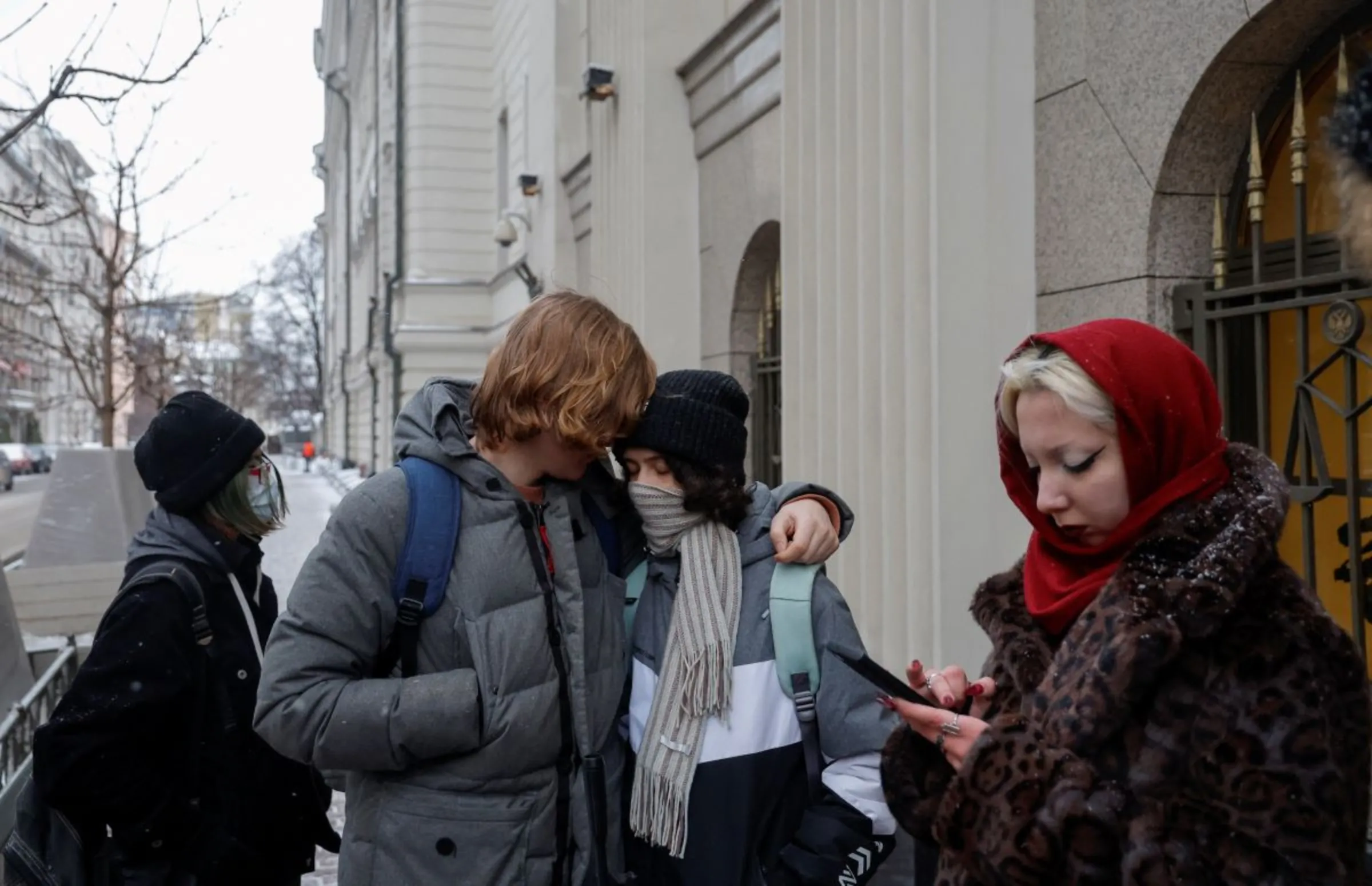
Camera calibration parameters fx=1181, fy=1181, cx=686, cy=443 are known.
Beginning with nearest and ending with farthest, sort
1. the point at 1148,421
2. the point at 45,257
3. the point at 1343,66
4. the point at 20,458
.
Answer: the point at 1148,421
the point at 1343,66
the point at 45,257
the point at 20,458

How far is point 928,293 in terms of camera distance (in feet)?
14.9

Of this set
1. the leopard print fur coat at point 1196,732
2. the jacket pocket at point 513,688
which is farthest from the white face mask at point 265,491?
the leopard print fur coat at point 1196,732

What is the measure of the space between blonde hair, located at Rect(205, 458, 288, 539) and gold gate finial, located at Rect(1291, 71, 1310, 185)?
9.67 feet

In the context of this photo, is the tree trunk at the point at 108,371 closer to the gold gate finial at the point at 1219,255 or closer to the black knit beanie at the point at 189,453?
the black knit beanie at the point at 189,453

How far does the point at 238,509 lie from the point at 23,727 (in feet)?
7.03

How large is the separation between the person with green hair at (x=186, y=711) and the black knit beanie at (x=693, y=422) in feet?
4.09

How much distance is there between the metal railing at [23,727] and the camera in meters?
4.04

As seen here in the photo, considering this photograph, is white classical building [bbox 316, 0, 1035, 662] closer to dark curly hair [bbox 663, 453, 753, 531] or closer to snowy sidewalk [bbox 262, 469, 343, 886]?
dark curly hair [bbox 663, 453, 753, 531]

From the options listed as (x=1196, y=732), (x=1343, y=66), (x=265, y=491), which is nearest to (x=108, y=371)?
(x=265, y=491)

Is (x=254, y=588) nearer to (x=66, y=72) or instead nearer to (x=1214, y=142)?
(x=1214, y=142)

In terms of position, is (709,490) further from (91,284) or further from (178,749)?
(91,284)

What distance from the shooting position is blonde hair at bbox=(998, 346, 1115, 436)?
5.55 ft

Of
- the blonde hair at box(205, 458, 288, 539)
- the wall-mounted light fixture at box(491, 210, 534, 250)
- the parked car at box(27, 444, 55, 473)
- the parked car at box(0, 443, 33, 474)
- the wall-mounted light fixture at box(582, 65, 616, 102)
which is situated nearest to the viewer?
the blonde hair at box(205, 458, 288, 539)

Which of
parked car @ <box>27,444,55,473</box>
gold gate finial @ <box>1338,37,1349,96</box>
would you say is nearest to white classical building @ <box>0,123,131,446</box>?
gold gate finial @ <box>1338,37,1349,96</box>
